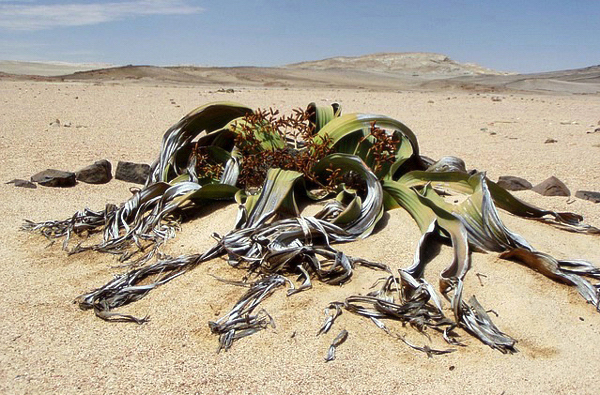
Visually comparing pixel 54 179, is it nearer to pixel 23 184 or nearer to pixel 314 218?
pixel 23 184

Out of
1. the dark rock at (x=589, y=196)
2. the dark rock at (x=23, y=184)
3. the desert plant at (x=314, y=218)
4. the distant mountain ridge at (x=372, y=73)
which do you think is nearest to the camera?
the desert plant at (x=314, y=218)

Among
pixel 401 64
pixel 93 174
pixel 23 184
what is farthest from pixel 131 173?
pixel 401 64

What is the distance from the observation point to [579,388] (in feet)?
6.75

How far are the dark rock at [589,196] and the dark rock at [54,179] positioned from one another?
3542mm

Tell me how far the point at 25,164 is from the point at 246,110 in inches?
106

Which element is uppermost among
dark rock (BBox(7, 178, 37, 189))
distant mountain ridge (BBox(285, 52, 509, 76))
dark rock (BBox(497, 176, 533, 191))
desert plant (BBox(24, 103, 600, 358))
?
desert plant (BBox(24, 103, 600, 358))

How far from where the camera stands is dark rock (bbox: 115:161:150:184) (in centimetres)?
495

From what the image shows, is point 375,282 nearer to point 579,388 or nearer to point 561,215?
point 579,388

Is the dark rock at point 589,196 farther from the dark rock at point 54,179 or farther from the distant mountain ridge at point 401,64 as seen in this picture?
the distant mountain ridge at point 401,64

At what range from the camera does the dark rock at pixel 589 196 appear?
4279 mm

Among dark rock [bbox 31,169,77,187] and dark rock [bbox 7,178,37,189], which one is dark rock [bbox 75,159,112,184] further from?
dark rock [bbox 7,178,37,189]

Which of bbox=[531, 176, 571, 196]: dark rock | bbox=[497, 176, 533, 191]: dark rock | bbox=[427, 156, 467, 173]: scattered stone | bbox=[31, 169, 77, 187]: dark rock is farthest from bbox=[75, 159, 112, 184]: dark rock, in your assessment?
bbox=[531, 176, 571, 196]: dark rock

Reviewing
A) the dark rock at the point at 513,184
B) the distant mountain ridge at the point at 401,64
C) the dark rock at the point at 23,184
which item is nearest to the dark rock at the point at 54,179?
the dark rock at the point at 23,184

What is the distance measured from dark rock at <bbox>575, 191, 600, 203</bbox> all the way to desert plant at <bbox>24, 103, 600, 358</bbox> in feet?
3.55
